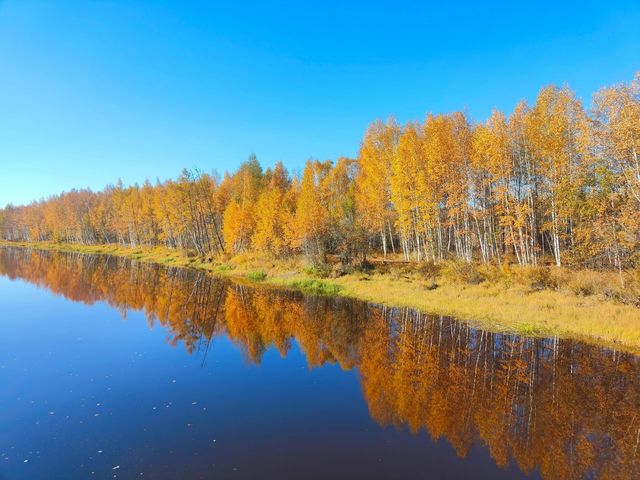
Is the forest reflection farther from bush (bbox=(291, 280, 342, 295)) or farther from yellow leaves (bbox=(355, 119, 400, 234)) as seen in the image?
yellow leaves (bbox=(355, 119, 400, 234))

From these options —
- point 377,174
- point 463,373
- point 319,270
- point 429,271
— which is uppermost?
point 377,174

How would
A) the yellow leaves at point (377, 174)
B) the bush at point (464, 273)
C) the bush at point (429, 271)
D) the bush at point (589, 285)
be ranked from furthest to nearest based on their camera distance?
the yellow leaves at point (377, 174)
the bush at point (429, 271)
the bush at point (464, 273)
the bush at point (589, 285)

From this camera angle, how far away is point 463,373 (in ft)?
44.5

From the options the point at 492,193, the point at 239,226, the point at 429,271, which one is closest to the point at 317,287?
the point at 429,271

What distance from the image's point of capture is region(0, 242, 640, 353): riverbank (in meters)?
17.1

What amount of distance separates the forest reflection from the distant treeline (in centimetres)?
1139

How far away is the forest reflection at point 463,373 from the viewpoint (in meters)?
9.02

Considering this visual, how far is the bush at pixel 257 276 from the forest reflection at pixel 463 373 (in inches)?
401

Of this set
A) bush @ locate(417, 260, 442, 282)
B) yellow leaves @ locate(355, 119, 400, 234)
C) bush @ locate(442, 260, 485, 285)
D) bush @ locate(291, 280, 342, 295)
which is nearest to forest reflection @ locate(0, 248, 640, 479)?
bush @ locate(291, 280, 342, 295)

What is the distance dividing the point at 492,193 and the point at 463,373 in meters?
23.6

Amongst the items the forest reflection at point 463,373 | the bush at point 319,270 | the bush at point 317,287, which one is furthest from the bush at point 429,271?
Answer: the bush at point 319,270

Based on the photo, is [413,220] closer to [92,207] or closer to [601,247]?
[601,247]

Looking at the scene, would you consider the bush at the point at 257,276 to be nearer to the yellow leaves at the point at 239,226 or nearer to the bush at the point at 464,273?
the yellow leaves at the point at 239,226

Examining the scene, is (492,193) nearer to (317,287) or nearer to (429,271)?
(429,271)
